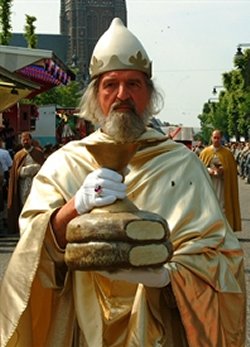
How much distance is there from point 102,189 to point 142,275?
0.30 metres

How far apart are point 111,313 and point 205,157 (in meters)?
9.43

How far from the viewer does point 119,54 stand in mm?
3209

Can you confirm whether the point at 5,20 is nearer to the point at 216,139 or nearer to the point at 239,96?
the point at 216,139

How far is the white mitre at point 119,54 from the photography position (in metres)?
3.21

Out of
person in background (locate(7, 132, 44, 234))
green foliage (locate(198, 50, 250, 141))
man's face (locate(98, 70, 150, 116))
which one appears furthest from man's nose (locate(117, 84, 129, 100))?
green foliage (locate(198, 50, 250, 141))

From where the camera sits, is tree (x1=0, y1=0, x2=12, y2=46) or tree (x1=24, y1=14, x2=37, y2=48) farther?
tree (x1=24, y1=14, x2=37, y2=48)

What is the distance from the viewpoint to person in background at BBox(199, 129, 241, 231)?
476 inches

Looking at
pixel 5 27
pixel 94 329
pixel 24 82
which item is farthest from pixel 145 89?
pixel 5 27

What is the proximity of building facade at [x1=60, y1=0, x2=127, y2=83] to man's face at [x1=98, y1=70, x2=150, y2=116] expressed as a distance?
13917cm

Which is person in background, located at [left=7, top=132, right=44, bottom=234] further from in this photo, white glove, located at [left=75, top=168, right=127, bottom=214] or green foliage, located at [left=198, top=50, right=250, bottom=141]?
green foliage, located at [left=198, top=50, right=250, bottom=141]

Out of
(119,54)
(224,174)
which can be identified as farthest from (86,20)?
(119,54)

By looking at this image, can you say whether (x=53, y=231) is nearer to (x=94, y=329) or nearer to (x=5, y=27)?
(x=94, y=329)

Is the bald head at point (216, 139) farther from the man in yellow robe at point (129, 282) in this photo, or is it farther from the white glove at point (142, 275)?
the white glove at point (142, 275)

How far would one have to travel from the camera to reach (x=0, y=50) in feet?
58.7
